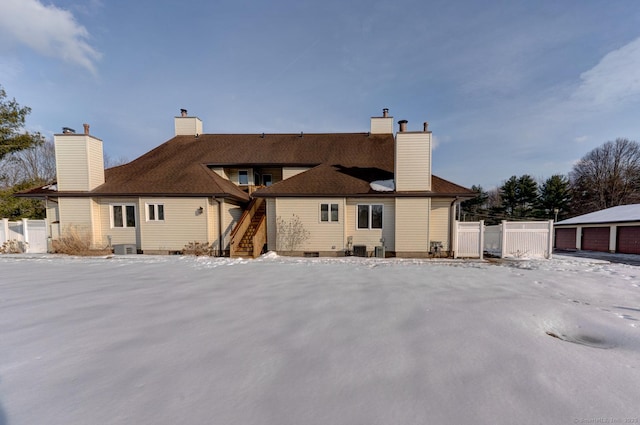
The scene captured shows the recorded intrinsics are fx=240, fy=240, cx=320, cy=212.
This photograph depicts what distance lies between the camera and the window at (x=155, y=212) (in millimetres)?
11680

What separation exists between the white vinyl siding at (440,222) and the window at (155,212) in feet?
42.5

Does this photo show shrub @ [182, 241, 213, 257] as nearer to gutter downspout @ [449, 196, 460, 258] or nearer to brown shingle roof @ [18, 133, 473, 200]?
brown shingle roof @ [18, 133, 473, 200]

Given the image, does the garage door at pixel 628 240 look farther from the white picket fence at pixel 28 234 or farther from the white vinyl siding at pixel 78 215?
the white picket fence at pixel 28 234

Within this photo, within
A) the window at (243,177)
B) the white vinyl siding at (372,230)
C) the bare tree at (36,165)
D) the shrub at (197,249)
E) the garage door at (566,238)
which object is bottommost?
the garage door at (566,238)

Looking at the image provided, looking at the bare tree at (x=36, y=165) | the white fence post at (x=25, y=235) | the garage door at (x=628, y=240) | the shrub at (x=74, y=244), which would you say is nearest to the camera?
the shrub at (x=74, y=244)

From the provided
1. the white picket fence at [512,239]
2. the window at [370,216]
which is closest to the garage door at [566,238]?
the white picket fence at [512,239]

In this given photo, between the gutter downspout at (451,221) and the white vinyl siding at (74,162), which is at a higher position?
the white vinyl siding at (74,162)

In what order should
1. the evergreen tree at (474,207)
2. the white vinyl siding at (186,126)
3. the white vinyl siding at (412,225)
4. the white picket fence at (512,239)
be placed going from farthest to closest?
the evergreen tree at (474,207) → the white vinyl siding at (186,126) → the white vinyl siding at (412,225) → the white picket fence at (512,239)

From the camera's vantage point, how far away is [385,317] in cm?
391

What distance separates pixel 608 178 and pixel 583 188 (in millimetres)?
2262

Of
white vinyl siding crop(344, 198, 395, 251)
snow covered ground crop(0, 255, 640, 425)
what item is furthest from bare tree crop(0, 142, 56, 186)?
white vinyl siding crop(344, 198, 395, 251)

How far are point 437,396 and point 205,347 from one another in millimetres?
2628

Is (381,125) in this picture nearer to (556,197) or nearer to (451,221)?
(451,221)

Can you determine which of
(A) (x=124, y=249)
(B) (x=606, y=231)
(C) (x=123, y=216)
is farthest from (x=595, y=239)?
(C) (x=123, y=216)
